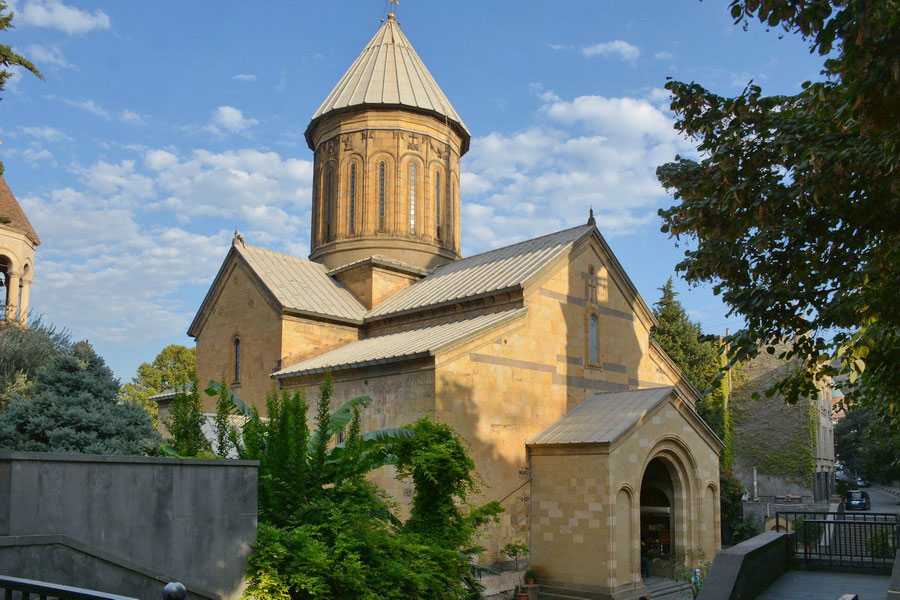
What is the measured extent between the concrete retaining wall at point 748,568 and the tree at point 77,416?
26.8ft

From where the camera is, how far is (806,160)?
6.95 metres

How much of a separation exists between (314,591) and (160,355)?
39.2 meters

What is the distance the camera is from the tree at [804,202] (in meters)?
6.09

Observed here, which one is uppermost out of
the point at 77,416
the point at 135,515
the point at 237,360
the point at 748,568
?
the point at 237,360

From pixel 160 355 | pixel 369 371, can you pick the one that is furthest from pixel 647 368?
pixel 160 355

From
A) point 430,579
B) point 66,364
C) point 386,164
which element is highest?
point 386,164

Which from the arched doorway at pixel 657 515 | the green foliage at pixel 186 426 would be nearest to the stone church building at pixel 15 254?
the green foliage at pixel 186 426

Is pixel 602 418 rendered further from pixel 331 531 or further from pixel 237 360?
pixel 237 360

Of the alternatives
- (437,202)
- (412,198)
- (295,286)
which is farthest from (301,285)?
(437,202)

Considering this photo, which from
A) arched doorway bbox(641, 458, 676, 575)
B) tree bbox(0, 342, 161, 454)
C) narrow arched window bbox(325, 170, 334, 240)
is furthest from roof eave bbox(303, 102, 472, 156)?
tree bbox(0, 342, 161, 454)

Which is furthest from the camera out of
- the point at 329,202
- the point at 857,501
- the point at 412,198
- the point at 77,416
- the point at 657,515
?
the point at 857,501

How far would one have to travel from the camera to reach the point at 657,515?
1681 cm

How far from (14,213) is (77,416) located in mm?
14057

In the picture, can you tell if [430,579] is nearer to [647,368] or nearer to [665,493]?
[665,493]
